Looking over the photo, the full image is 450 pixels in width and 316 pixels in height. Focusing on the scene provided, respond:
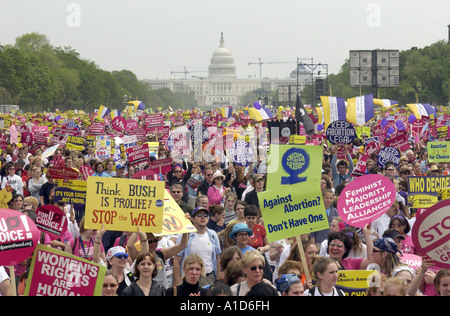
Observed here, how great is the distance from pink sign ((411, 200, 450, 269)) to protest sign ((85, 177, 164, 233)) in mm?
2236

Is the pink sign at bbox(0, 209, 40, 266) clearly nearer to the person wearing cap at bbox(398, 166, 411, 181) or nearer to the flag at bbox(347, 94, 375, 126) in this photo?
the person wearing cap at bbox(398, 166, 411, 181)

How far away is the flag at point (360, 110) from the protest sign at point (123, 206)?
55.6ft

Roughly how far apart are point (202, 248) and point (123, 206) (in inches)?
46.1

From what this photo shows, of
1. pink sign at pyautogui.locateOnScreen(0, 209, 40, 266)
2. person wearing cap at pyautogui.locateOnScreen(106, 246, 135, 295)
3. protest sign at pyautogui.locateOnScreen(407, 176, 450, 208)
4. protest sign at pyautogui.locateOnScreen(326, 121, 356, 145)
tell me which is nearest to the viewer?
pink sign at pyautogui.locateOnScreen(0, 209, 40, 266)

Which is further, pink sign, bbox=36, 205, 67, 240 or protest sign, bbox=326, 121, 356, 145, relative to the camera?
protest sign, bbox=326, 121, 356, 145

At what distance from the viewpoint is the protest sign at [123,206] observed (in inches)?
314

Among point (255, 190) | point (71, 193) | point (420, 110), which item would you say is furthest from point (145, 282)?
point (420, 110)

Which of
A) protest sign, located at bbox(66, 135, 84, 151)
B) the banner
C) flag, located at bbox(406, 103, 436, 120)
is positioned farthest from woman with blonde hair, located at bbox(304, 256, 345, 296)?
flag, located at bbox(406, 103, 436, 120)

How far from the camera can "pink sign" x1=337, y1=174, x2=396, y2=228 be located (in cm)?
861

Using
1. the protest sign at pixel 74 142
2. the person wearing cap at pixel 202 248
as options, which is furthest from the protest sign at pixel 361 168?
the protest sign at pixel 74 142

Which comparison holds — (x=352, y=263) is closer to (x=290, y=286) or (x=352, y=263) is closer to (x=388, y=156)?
(x=290, y=286)

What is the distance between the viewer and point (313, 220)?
26.5 feet

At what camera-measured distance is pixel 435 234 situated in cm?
680

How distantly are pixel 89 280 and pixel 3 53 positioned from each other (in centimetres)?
8160
